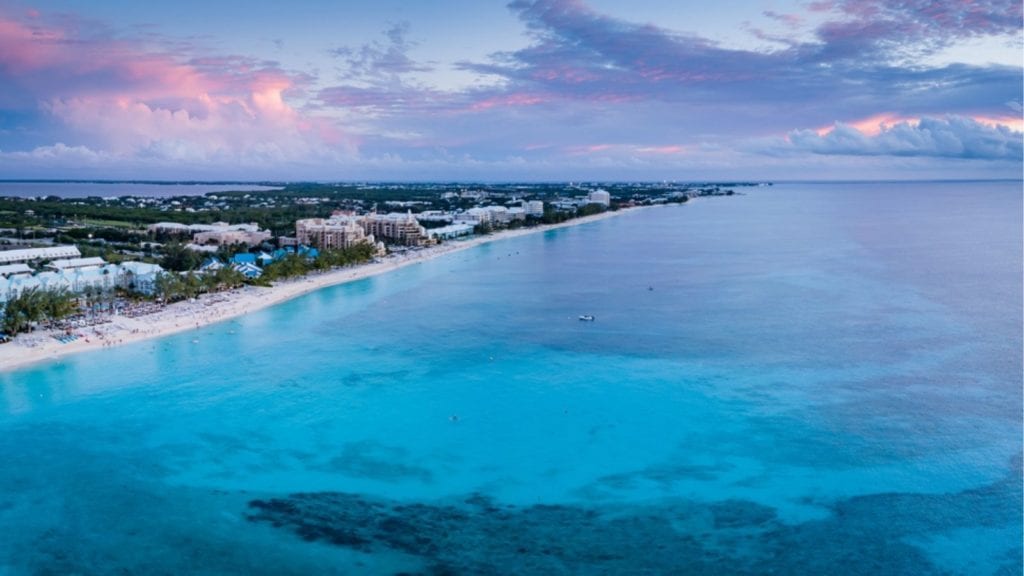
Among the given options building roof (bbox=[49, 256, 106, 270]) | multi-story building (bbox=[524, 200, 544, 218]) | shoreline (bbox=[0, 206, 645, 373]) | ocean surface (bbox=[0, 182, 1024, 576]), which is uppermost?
multi-story building (bbox=[524, 200, 544, 218])

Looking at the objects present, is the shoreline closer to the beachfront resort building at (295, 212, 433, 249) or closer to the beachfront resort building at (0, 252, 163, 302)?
the beachfront resort building at (0, 252, 163, 302)

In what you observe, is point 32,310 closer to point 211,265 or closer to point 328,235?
point 211,265

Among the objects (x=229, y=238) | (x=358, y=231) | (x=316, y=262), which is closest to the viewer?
(x=316, y=262)

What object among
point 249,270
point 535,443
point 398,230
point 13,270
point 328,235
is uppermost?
point 398,230

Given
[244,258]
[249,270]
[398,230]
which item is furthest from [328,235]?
[249,270]

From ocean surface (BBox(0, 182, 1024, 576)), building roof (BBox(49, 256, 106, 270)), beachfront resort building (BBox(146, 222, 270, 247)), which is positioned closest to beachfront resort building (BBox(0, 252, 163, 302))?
building roof (BBox(49, 256, 106, 270))

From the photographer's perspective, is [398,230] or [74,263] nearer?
[74,263]

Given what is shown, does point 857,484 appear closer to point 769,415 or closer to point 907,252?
point 769,415
